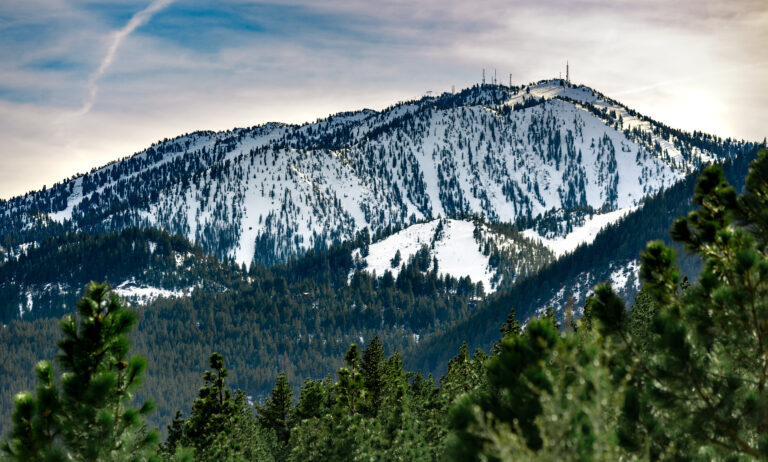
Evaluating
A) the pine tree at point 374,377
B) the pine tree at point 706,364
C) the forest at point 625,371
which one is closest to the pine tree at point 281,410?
the pine tree at point 374,377

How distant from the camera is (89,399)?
1697 cm

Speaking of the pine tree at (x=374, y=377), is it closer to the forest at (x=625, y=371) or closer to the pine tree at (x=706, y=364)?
the forest at (x=625, y=371)

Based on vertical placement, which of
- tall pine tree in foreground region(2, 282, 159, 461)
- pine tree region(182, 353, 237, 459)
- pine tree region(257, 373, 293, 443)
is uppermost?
tall pine tree in foreground region(2, 282, 159, 461)

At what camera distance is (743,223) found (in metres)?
18.0

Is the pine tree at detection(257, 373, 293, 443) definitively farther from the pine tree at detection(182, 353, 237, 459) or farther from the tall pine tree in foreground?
the tall pine tree in foreground

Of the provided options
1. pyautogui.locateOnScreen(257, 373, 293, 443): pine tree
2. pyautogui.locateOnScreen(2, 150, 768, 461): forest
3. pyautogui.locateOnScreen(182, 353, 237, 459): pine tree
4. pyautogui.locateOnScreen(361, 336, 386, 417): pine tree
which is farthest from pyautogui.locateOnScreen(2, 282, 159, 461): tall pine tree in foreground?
pyautogui.locateOnScreen(257, 373, 293, 443): pine tree

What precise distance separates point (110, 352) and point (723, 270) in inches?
530

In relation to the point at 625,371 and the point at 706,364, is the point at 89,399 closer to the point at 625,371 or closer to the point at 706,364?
the point at 625,371

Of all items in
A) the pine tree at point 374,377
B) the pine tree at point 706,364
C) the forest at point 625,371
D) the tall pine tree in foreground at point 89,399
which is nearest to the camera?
the forest at point 625,371

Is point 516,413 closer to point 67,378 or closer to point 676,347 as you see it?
point 676,347

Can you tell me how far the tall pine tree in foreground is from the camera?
16.6m

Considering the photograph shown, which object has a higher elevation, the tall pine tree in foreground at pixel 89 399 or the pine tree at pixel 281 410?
the tall pine tree in foreground at pixel 89 399

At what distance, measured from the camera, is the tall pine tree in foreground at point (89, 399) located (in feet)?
54.5

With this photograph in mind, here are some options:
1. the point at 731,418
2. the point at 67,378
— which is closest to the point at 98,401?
the point at 67,378
